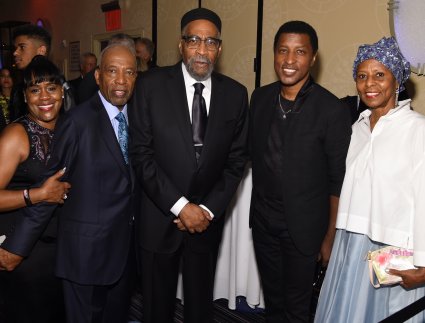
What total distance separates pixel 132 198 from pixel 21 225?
0.50 m

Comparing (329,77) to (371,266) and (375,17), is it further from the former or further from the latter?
(371,266)

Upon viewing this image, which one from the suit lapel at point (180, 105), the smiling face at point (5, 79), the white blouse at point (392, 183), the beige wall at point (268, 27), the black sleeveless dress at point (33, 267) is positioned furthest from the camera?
the smiling face at point (5, 79)

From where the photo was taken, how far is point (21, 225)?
1838 millimetres

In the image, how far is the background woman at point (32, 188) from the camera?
1.83 meters

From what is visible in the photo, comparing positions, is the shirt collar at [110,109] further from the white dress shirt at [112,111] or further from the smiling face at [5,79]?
the smiling face at [5,79]

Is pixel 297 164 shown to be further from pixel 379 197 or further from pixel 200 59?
pixel 200 59

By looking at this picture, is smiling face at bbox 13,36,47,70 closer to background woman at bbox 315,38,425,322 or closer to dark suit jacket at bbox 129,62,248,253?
dark suit jacket at bbox 129,62,248,253

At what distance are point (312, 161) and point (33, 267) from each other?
4.71ft

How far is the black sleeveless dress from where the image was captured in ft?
6.21

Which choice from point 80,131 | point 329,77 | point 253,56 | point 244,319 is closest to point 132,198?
point 80,131

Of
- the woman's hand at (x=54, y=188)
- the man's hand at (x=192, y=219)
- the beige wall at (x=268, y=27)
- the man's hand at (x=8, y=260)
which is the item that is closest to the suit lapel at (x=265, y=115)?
the man's hand at (x=192, y=219)

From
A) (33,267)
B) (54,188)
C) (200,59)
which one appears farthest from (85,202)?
(200,59)

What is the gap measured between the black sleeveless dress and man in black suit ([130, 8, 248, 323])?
1.39 feet

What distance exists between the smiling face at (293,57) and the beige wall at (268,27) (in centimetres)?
191
